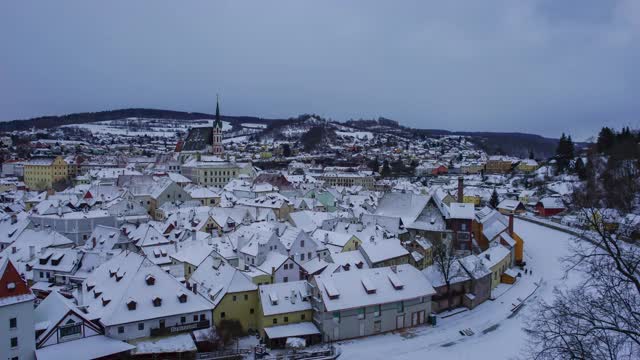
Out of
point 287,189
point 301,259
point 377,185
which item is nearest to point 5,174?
point 287,189

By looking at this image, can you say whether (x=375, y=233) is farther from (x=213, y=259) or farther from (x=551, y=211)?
(x=551, y=211)

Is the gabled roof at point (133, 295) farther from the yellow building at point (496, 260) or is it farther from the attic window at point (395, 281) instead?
the yellow building at point (496, 260)

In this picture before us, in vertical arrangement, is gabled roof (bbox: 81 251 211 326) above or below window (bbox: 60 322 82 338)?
above

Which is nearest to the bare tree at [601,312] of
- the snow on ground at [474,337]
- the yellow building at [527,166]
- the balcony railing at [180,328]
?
the snow on ground at [474,337]

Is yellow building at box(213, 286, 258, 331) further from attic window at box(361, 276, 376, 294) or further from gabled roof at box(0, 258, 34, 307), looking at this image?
gabled roof at box(0, 258, 34, 307)

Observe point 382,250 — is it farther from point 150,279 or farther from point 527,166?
point 527,166

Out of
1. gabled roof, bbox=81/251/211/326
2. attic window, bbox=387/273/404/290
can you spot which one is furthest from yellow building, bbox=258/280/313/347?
attic window, bbox=387/273/404/290
